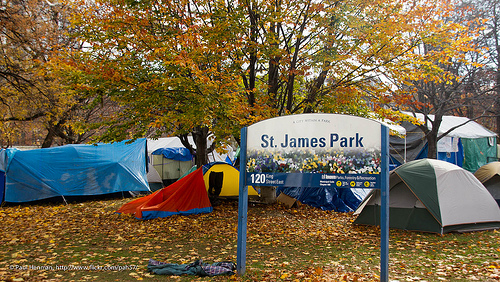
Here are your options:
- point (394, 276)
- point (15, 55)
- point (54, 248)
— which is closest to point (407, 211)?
point (394, 276)

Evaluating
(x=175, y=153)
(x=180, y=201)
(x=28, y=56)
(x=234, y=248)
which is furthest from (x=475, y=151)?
(x=28, y=56)

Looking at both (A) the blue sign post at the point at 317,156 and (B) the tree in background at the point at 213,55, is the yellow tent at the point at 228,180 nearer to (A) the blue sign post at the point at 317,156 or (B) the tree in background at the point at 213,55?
(B) the tree in background at the point at 213,55

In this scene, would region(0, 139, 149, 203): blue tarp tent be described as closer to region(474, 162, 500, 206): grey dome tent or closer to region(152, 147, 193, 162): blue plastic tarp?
region(152, 147, 193, 162): blue plastic tarp

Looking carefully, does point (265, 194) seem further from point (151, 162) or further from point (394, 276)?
point (151, 162)

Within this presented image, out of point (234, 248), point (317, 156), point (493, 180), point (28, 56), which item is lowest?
point (234, 248)

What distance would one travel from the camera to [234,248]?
6.73 metres

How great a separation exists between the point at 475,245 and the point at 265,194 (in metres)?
6.09

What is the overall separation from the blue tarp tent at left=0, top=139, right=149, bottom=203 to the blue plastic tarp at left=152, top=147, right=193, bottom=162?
454cm

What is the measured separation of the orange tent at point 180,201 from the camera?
976cm

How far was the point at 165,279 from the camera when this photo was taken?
4859 mm

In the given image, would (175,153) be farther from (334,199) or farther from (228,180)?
(334,199)

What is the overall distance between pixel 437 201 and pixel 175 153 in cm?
1482

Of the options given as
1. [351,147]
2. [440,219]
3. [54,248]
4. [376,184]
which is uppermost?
[351,147]

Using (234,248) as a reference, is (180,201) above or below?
above
